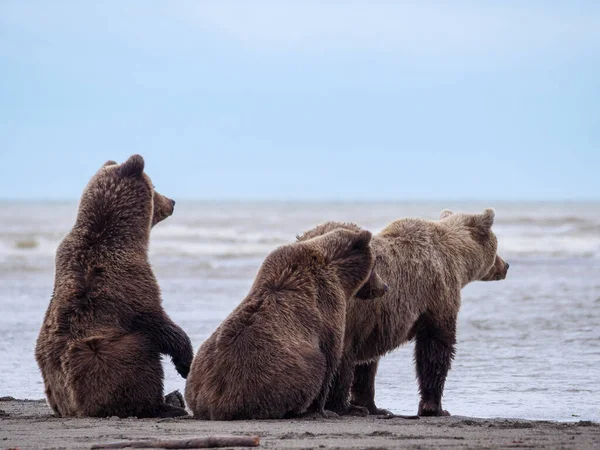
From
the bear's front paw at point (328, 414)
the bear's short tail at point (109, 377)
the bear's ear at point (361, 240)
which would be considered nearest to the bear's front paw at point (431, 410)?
the bear's front paw at point (328, 414)

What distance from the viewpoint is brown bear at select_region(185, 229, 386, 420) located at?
622cm

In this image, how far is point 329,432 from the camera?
5750mm

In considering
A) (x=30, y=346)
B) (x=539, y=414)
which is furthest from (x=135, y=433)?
(x=30, y=346)

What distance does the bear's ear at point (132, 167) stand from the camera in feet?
24.0

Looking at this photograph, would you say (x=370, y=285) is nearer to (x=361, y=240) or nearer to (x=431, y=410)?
(x=361, y=240)

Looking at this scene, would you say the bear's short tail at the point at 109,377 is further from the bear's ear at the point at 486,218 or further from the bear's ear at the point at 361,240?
the bear's ear at the point at 486,218

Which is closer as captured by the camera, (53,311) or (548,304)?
(53,311)

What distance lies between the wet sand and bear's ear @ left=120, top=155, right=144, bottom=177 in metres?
1.73

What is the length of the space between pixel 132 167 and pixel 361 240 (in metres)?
1.70

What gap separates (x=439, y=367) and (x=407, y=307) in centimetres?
51

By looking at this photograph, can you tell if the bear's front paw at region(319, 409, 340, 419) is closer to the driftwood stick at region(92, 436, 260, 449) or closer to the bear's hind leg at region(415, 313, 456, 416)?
the bear's hind leg at region(415, 313, 456, 416)

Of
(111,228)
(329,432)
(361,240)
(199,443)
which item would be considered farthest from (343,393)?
(199,443)

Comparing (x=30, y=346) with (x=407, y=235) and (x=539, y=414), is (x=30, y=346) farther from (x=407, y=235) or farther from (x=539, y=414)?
(x=539, y=414)

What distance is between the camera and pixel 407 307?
734 cm
